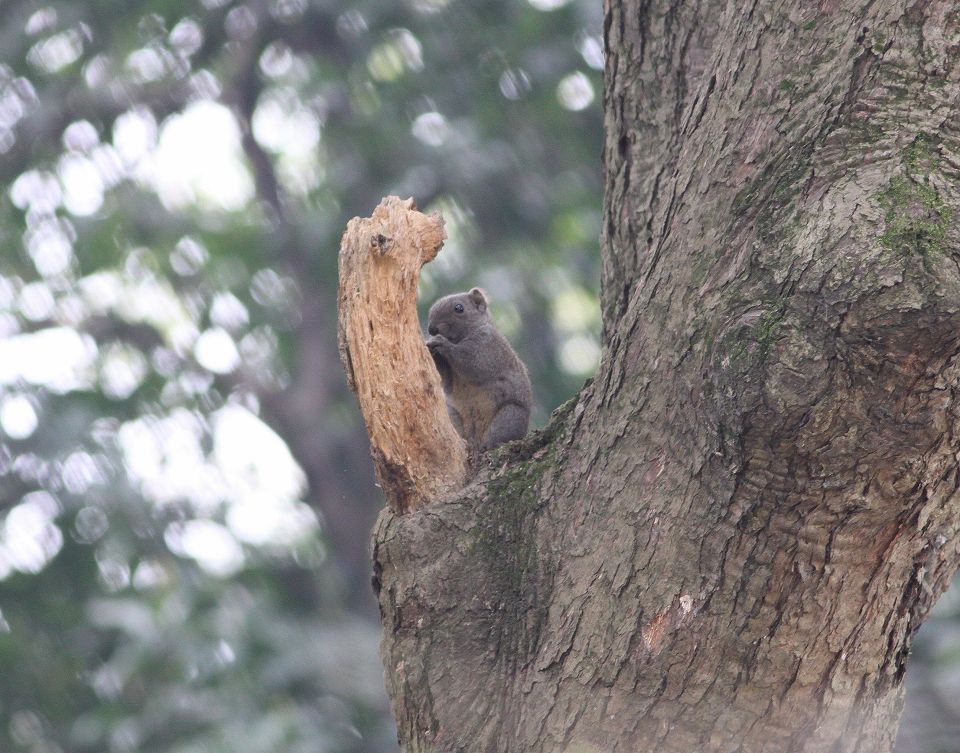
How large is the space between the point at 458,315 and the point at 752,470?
3302 millimetres

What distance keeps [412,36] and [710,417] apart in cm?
812

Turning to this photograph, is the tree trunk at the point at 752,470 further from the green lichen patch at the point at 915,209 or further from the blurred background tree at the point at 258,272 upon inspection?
the blurred background tree at the point at 258,272

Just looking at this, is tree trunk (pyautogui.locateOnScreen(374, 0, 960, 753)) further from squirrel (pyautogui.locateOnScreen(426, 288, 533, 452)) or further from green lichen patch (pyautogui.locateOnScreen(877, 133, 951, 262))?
A: squirrel (pyautogui.locateOnScreen(426, 288, 533, 452))

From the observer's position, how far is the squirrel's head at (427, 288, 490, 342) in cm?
550

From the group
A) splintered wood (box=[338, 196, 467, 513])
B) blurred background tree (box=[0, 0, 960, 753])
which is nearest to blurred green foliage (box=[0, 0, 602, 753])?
blurred background tree (box=[0, 0, 960, 753])

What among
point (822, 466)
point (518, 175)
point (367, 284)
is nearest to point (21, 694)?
point (518, 175)

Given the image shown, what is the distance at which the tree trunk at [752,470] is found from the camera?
2.21 m

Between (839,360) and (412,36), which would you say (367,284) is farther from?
(412,36)

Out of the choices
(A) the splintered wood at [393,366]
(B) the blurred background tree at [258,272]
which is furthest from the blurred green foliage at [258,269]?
(A) the splintered wood at [393,366]

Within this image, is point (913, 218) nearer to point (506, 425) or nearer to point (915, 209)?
point (915, 209)

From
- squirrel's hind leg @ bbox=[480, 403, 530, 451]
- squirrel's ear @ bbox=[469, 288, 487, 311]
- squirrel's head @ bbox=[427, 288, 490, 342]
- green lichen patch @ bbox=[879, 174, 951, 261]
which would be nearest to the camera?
green lichen patch @ bbox=[879, 174, 951, 261]

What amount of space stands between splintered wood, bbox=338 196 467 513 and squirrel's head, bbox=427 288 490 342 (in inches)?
81.7

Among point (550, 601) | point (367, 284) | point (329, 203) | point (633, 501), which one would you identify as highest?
point (329, 203)

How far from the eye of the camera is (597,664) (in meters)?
2.59
